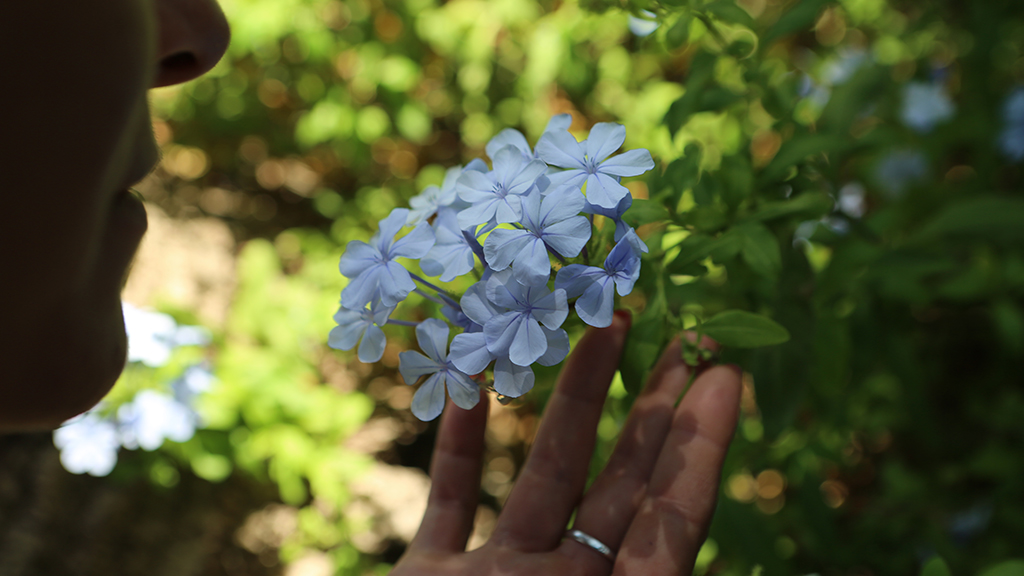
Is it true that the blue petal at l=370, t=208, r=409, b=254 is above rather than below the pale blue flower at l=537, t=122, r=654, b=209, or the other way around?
below

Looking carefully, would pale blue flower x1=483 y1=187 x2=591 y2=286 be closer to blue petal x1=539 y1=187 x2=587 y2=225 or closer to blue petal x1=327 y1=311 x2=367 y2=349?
blue petal x1=539 y1=187 x2=587 y2=225

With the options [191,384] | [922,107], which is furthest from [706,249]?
[922,107]

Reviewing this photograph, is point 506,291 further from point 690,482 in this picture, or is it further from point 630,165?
point 690,482

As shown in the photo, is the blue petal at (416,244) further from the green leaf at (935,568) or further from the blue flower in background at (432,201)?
the green leaf at (935,568)

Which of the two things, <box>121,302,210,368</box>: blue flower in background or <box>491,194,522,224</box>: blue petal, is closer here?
<box>491,194,522,224</box>: blue petal

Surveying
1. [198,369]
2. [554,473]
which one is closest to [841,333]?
[554,473]

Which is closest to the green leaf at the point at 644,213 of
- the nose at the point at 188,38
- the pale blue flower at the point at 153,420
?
the nose at the point at 188,38

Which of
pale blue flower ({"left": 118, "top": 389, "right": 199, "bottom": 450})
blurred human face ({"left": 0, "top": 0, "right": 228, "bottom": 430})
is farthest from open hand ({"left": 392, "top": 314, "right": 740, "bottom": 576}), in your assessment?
pale blue flower ({"left": 118, "top": 389, "right": 199, "bottom": 450})
